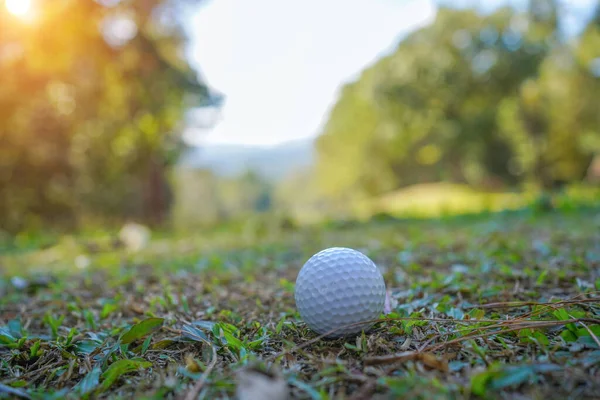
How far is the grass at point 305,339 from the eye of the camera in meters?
1.12

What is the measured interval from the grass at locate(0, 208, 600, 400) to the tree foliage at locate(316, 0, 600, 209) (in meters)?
16.4

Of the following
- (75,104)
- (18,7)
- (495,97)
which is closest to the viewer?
(18,7)

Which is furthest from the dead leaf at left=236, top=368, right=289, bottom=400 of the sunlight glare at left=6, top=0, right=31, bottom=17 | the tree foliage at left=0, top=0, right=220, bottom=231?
the sunlight glare at left=6, top=0, right=31, bottom=17

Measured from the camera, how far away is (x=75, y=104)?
10.6 meters

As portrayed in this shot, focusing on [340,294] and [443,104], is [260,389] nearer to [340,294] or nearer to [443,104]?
[340,294]

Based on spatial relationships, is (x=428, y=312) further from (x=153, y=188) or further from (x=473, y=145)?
(x=473, y=145)

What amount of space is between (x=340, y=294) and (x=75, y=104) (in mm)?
10990

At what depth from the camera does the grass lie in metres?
1.12

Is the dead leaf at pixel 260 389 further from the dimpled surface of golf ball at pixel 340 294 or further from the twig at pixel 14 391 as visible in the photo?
the twig at pixel 14 391

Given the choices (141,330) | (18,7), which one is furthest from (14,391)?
(18,7)

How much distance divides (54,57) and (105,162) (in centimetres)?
261

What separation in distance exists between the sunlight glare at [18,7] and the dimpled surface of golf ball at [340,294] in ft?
33.5

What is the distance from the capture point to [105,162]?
35.7 feet

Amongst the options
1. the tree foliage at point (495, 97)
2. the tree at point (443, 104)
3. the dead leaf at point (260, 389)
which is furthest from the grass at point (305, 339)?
the tree at point (443, 104)
